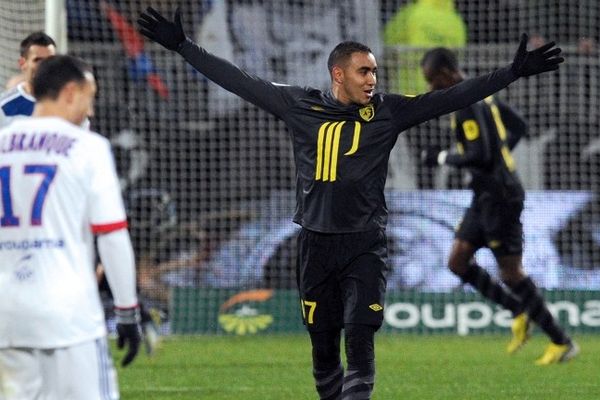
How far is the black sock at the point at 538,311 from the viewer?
11.6 metres

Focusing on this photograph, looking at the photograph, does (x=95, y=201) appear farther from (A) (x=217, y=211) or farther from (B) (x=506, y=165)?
(A) (x=217, y=211)

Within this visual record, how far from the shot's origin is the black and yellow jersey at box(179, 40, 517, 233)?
7449 mm

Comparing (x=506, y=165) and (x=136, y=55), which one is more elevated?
(x=136, y=55)

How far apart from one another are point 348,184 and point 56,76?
2.32m

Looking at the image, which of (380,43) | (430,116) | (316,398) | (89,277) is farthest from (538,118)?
(89,277)

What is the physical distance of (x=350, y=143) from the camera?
24.6ft

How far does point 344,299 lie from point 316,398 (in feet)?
5.75

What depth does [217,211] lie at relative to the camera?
637 inches

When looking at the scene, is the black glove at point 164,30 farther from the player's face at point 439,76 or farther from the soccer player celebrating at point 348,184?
the player's face at point 439,76

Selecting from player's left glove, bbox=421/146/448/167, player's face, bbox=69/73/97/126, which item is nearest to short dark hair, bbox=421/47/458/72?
player's left glove, bbox=421/146/448/167

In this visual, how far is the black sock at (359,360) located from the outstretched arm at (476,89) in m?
1.07

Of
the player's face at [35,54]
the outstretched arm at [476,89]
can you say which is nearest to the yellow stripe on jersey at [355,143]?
the outstretched arm at [476,89]

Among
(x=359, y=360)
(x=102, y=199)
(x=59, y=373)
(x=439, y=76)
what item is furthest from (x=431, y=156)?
(x=59, y=373)

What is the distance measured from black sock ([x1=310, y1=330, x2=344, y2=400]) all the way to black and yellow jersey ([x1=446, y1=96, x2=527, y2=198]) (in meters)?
4.15
